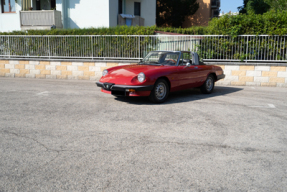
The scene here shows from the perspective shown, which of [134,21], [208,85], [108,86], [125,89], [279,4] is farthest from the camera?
[279,4]

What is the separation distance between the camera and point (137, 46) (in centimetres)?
1309

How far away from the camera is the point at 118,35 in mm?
13148

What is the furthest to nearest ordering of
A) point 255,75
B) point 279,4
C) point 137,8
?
point 137,8 → point 279,4 → point 255,75

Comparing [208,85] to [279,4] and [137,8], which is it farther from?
[279,4]

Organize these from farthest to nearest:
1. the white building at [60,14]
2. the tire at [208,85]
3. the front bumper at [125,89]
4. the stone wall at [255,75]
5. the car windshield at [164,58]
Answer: the white building at [60,14] < the stone wall at [255,75] < the tire at [208,85] < the car windshield at [164,58] < the front bumper at [125,89]

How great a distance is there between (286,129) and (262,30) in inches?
305

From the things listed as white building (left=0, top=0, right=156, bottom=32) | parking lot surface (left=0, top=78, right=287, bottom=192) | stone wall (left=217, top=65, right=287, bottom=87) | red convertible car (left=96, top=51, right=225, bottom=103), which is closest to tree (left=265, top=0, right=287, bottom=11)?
white building (left=0, top=0, right=156, bottom=32)

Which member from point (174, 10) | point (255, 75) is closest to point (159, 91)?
point (255, 75)

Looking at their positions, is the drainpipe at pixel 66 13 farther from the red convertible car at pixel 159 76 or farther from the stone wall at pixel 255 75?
the red convertible car at pixel 159 76

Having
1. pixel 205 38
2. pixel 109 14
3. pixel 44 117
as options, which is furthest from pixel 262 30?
pixel 109 14

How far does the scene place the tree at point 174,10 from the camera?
120 feet

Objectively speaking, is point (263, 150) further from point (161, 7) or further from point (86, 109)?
point (161, 7)

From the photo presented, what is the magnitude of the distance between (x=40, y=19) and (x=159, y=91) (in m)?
19.6

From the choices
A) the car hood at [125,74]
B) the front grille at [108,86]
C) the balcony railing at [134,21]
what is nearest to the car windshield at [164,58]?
the car hood at [125,74]
